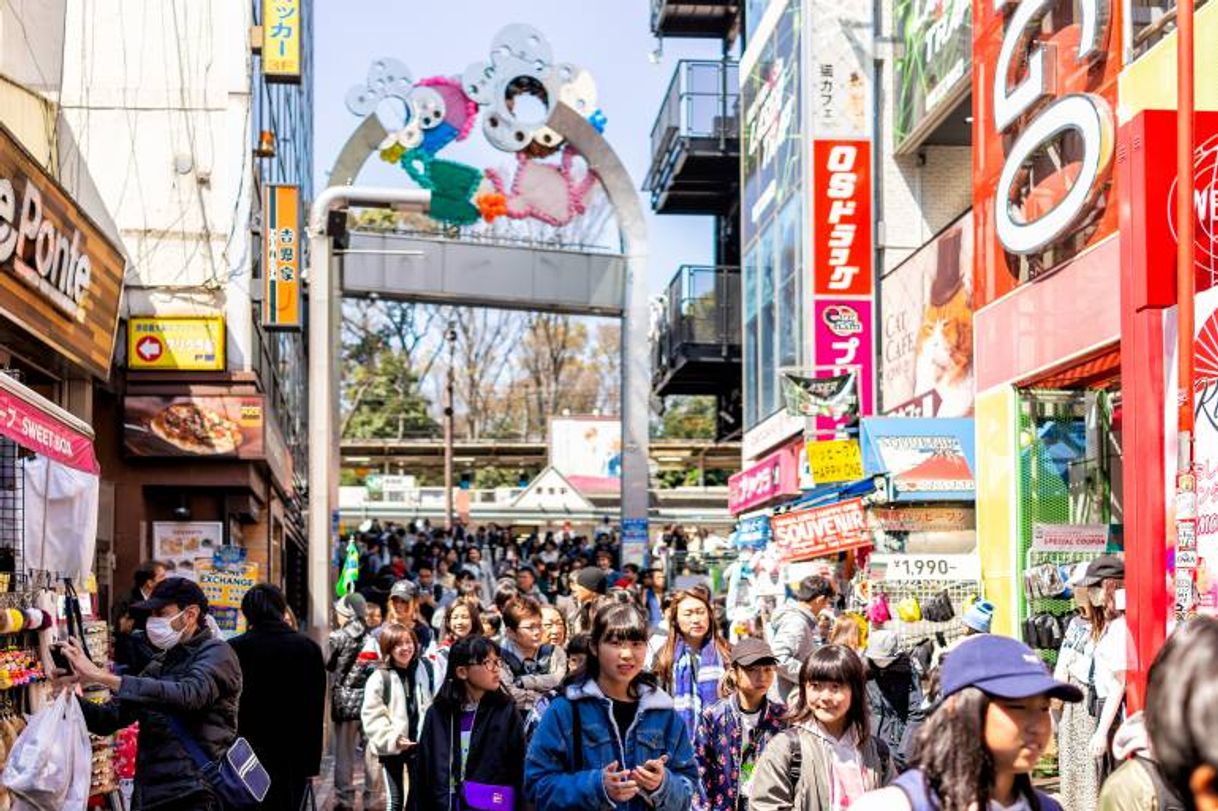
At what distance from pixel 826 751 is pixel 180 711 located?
10.4 feet

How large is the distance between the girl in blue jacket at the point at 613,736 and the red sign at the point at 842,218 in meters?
20.4

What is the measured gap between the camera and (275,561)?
29.6 m

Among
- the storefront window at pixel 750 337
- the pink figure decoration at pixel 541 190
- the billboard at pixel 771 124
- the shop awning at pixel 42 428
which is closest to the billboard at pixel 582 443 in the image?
the storefront window at pixel 750 337

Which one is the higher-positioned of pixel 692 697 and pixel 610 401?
pixel 610 401

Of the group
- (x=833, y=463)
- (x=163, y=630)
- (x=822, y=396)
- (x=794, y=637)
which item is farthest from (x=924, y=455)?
(x=163, y=630)

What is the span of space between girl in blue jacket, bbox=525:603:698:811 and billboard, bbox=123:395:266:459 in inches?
598

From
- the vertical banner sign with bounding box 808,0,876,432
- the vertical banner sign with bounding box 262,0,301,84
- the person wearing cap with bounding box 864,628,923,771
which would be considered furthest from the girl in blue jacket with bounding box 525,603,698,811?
the vertical banner sign with bounding box 808,0,876,432

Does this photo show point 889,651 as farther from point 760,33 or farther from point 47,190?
point 760,33

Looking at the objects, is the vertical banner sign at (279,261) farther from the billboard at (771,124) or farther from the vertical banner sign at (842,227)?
the billboard at (771,124)

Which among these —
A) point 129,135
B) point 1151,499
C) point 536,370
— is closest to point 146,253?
point 129,135

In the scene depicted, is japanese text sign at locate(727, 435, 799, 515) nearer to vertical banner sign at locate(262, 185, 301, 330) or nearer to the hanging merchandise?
vertical banner sign at locate(262, 185, 301, 330)

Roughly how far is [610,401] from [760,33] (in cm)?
3824

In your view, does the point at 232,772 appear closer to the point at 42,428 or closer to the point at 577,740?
the point at 42,428

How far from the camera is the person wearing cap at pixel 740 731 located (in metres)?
7.64
